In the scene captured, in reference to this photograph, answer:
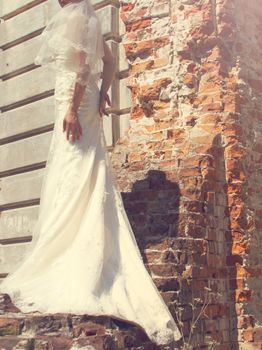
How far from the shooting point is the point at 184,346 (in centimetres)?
426

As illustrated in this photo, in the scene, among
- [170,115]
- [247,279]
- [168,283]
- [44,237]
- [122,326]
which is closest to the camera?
[122,326]

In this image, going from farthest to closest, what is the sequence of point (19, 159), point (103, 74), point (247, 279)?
point (19, 159) → point (247, 279) → point (103, 74)

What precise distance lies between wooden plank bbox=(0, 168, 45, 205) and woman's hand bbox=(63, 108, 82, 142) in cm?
344

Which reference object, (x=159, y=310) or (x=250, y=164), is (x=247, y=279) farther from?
(x=159, y=310)

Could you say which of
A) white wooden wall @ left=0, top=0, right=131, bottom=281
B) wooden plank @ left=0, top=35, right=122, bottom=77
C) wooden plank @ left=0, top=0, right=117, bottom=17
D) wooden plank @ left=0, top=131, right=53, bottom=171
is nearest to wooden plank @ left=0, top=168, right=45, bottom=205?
white wooden wall @ left=0, top=0, right=131, bottom=281

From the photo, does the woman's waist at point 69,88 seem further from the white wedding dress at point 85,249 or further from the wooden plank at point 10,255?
the wooden plank at point 10,255

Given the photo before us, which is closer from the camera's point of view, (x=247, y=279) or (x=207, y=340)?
(x=207, y=340)

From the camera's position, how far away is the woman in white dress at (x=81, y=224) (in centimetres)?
389

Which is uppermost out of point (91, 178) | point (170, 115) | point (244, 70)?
point (244, 70)

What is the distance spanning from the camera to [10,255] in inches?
313

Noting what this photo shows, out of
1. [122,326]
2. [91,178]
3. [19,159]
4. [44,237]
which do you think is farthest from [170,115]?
[19,159]

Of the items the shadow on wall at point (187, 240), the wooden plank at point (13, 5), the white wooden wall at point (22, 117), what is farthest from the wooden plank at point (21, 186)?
the shadow on wall at point (187, 240)

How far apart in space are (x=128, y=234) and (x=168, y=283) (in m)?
0.56

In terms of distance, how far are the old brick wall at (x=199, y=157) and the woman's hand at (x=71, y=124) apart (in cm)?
111
